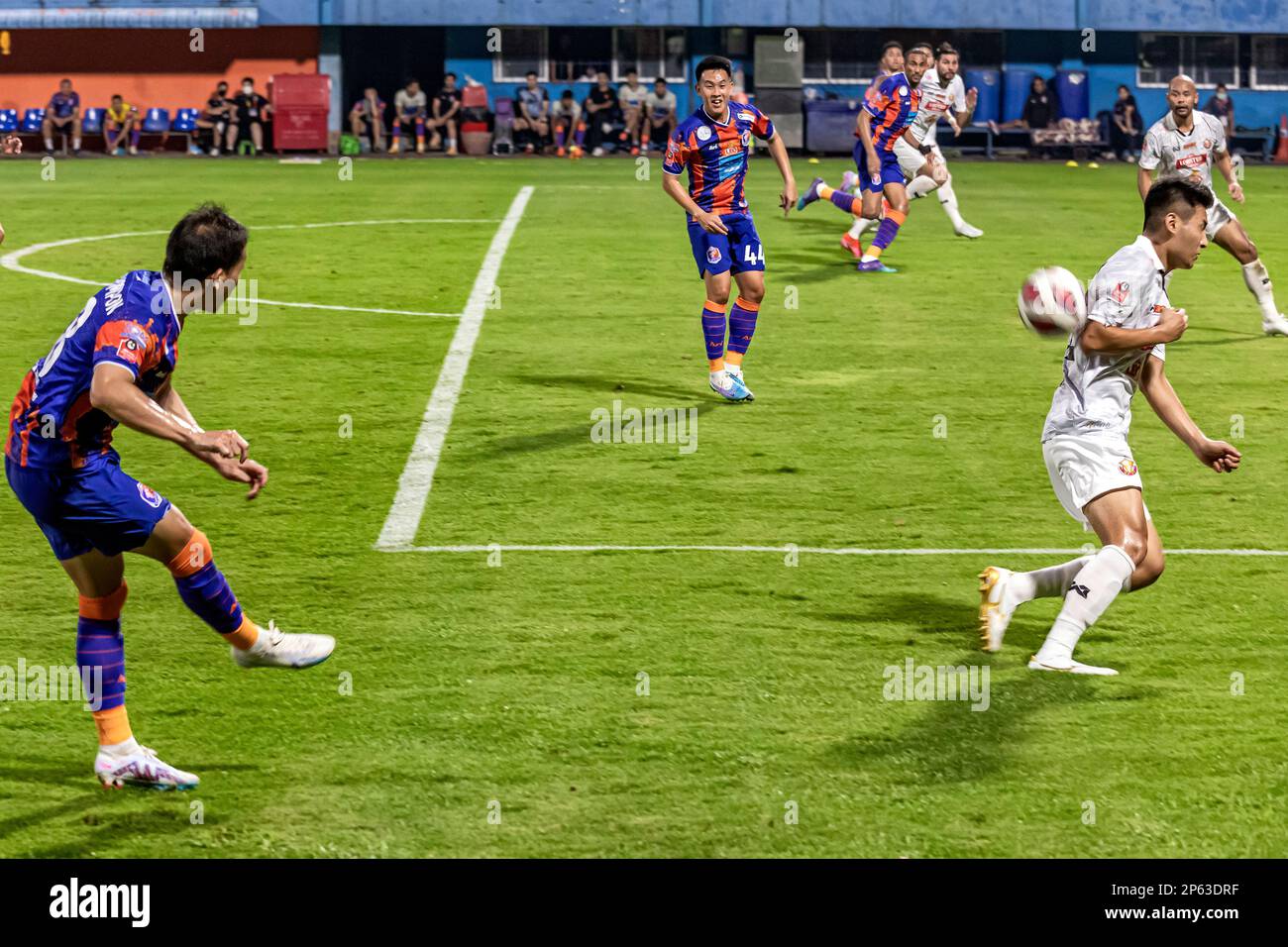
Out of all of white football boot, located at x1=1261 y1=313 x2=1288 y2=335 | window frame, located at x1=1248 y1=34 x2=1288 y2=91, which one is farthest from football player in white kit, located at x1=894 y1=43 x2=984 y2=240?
window frame, located at x1=1248 y1=34 x2=1288 y2=91

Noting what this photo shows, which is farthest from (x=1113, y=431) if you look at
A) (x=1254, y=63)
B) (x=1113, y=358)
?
(x=1254, y=63)

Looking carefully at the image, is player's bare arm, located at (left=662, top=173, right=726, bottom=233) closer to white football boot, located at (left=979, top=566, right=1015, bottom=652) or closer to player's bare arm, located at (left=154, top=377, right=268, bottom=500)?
white football boot, located at (left=979, top=566, right=1015, bottom=652)

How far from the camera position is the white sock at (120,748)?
6082 mm

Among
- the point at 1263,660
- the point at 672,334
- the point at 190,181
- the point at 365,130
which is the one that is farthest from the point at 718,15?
the point at 1263,660

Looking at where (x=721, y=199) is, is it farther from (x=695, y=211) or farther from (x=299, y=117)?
(x=299, y=117)

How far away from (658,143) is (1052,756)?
37126 mm

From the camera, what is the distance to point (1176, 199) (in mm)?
7441

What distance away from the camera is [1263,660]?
24.7 feet

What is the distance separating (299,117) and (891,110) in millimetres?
23746

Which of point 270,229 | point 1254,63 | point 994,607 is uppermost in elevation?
point 1254,63

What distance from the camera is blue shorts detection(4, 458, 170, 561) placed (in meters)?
5.98

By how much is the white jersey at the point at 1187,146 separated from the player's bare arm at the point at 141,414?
1339 cm

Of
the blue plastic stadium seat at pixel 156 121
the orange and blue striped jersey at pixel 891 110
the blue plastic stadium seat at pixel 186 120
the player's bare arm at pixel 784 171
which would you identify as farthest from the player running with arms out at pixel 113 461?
the blue plastic stadium seat at pixel 156 121
